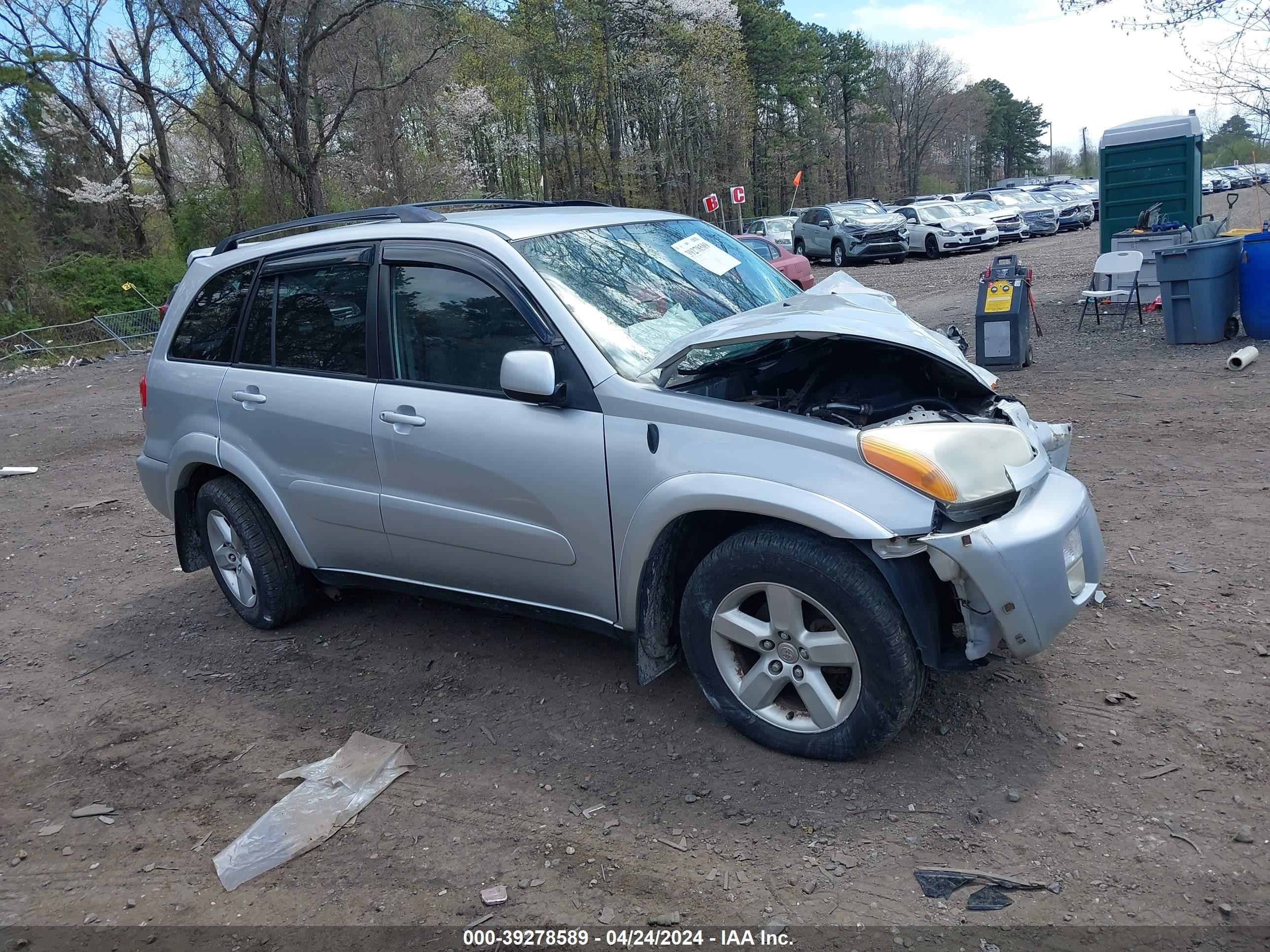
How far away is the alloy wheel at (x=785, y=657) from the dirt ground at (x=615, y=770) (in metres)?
0.20

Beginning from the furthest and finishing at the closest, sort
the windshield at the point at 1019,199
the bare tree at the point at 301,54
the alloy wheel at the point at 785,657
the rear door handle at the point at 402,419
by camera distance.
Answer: the windshield at the point at 1019,199, the bare tree at the point at 301,54, the rear door handle at the point at 402,419, the alloy wheel at the point at 785,657

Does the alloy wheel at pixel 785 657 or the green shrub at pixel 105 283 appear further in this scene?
the green shrub at pixel 105 283

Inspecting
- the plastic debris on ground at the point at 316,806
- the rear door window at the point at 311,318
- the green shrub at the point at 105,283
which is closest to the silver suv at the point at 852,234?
the green shrub at the point at 105,283

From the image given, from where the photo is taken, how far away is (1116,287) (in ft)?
40.6

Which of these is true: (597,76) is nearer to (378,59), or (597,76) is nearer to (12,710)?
(378,59)

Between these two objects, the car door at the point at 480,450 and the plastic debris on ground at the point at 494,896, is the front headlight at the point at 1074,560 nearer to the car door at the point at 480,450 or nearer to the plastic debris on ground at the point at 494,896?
the car door at the point at 480,450

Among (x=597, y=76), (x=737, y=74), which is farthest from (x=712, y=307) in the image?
(x=737, y=74)

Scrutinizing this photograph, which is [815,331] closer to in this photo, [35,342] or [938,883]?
[938,883]

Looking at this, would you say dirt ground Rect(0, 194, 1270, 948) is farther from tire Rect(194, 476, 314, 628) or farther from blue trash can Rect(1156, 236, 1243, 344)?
blue trash can Rect(1156, 236, 1243, 344)

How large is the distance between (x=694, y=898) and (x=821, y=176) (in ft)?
235

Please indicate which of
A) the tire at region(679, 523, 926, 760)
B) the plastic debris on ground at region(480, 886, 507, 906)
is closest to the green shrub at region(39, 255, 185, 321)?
the tire at region(679, 523, 926, 760)

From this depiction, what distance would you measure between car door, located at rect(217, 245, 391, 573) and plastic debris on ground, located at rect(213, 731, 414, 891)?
0.92 meters

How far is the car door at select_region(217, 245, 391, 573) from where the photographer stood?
14.0ft

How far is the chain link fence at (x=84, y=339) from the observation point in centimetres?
2220
